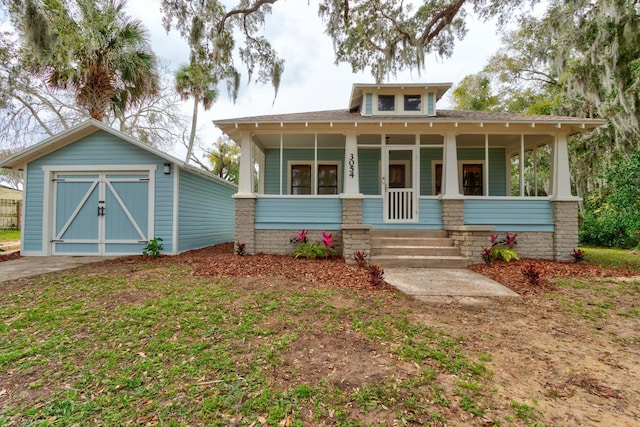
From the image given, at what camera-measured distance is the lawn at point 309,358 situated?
1.78 m

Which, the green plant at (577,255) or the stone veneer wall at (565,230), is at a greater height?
the stone veneer wall at (565,230)

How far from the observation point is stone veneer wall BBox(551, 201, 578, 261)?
6.48m

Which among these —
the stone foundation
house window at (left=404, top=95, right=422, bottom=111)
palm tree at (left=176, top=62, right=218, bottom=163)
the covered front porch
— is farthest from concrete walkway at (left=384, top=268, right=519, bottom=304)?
palm tree at (left=176, top=62, right=218, bottom=163)

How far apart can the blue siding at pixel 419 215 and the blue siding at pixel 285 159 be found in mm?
2175

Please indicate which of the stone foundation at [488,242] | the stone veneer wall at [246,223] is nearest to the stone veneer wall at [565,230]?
the stone foundation at [488,242]

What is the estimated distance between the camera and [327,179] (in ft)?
30.1

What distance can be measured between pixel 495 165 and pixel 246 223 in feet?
26.1

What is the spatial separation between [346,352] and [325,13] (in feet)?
31.5

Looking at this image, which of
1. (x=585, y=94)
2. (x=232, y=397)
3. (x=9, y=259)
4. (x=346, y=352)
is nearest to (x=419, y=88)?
(x=585, y=94)

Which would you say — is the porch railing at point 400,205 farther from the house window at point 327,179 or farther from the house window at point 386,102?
the house window at point 386,102

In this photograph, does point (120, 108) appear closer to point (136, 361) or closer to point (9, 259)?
point (9, 259)

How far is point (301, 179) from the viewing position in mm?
9211

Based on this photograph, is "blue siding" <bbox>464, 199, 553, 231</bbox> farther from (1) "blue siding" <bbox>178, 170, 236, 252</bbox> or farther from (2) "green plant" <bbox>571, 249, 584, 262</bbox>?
(1) "blue siding" <bbox>178, 170, 236, 252</bbox>

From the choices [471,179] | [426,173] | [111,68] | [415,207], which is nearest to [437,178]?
[426,173]
